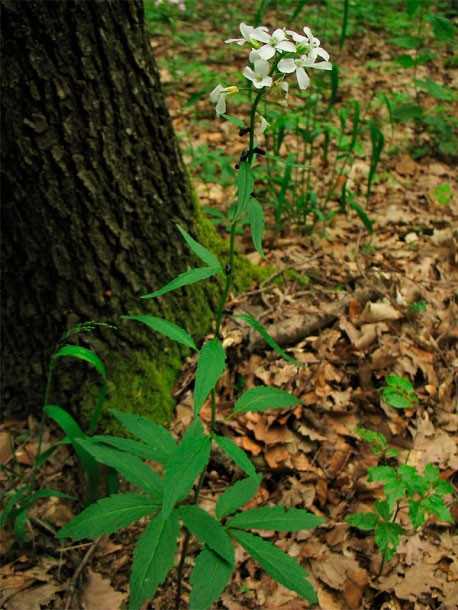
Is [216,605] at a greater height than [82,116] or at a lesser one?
lesser

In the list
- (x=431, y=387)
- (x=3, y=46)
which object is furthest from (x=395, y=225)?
(x=3, y=46)

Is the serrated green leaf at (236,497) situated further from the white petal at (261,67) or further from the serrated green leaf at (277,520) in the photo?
the white petal at (261,67)

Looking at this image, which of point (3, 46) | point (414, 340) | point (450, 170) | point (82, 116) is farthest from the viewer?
point (450, 170)

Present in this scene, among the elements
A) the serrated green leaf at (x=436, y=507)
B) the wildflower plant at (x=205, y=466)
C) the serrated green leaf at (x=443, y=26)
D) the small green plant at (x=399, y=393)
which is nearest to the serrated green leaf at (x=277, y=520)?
the wildflower plant at (x=205, y=466)

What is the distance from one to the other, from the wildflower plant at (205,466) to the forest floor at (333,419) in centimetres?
43

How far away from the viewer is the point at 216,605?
180 centimetres

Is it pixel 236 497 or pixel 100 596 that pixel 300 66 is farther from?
pixel 100 596

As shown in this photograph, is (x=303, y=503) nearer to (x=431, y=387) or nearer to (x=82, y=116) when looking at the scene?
(x=431, y=387)

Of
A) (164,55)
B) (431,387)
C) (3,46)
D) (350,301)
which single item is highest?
(3,46)

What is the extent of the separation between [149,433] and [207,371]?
1.40ft

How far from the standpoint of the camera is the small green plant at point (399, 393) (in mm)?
1984

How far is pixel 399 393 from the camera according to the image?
203 centimetres

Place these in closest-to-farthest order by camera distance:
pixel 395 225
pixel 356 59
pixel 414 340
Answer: pixel 414 340, pixel 395 225, pixel 356 59

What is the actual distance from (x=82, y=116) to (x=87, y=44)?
0.24 meters
